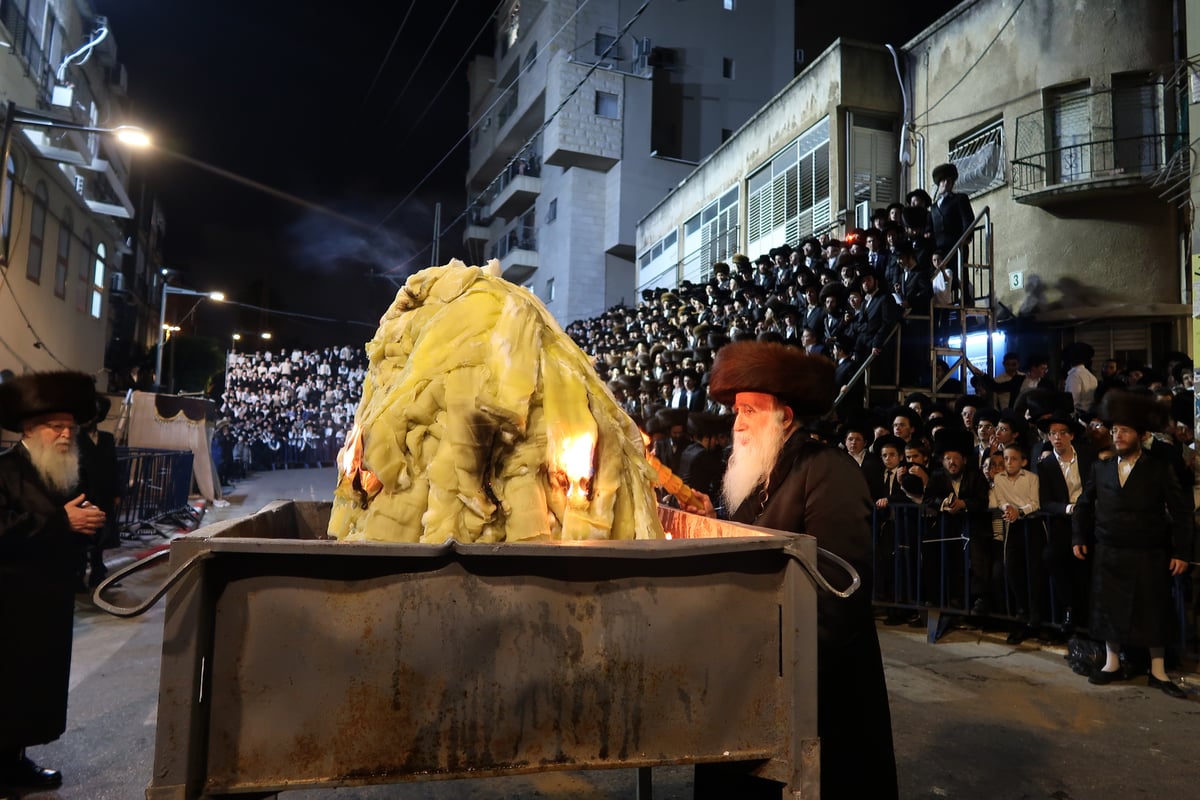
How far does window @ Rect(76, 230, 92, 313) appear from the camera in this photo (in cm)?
2339

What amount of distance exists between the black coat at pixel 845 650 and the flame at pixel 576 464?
2.58ft

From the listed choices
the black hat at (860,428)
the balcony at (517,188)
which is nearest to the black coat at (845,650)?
the black hat at (860,428)

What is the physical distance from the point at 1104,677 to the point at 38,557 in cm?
702

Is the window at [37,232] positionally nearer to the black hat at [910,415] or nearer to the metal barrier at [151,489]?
the metal barrier at [151,489]

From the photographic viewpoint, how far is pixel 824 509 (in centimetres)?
290

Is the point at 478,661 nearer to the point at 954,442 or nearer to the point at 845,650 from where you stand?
the point at 845,650

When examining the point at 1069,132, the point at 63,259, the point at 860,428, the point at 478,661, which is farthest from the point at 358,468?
the point at 63,259

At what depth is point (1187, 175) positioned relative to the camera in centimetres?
848

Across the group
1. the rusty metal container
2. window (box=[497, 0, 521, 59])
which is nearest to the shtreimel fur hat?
the rusty metal container

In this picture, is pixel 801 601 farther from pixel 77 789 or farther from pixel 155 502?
pixel 155 502

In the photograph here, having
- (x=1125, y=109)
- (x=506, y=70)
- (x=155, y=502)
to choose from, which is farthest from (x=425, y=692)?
(x=506, y=70)

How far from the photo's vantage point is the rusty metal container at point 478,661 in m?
1.88

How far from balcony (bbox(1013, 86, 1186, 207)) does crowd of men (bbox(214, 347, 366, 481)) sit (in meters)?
24.4

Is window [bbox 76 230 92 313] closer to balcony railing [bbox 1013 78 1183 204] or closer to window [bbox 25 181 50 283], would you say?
window [bbox 25 181 50 283]
